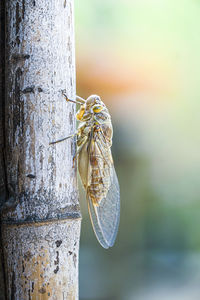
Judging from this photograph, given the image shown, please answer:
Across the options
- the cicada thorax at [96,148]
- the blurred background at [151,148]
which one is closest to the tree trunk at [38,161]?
the cicada thorax at [96,148]

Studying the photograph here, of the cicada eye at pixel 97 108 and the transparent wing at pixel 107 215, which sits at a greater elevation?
the cicada eye at pixel 97 108

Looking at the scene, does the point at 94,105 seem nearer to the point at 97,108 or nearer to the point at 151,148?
the point at 97,108

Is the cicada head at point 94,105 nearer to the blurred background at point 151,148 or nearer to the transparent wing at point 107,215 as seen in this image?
the transparent wing at point 107,215

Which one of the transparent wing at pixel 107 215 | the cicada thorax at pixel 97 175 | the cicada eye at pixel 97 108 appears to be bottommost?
the transparent wing at pixel 107 215

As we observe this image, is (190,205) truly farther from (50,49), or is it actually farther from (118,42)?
(50,49)

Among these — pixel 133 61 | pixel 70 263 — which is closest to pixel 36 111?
pixel 70 263

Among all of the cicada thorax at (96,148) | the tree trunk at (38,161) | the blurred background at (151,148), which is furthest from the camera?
the blurred background at (151,148)

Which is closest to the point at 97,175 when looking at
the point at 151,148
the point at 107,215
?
the point at 107,215

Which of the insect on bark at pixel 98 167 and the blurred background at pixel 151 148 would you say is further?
the blurred background at pixel 151 148
